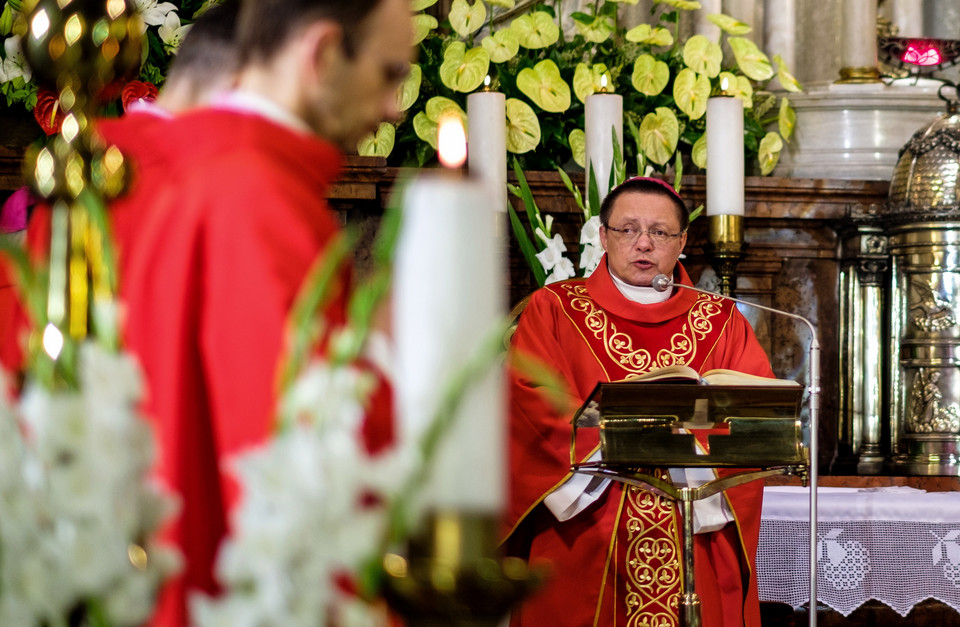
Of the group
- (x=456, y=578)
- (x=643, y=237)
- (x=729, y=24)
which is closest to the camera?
(x=456, y=578)

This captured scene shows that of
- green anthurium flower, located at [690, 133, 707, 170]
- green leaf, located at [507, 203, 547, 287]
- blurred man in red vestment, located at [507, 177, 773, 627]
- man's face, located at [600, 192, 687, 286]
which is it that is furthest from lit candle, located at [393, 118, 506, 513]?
green anthurium flower, located at [690, 133, 707, 170]

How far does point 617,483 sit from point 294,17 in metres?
3.15

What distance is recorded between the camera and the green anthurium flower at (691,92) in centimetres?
579

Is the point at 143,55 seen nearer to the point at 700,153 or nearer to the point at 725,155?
the point at 725,155

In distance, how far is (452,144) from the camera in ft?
3.83

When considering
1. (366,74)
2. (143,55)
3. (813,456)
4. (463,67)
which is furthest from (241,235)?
(463,67)

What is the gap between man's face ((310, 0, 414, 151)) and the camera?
4.85ft

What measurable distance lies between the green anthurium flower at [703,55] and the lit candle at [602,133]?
0.69 metres

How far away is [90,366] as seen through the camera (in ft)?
3.39

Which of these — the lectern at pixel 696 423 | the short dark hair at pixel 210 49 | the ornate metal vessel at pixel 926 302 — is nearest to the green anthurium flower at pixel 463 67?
the ornate metal vessel at pixel 926 302

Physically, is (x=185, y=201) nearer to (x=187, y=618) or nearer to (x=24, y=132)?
(x=187, y=618)

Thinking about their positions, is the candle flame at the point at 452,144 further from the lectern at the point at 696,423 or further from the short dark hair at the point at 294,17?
the lectern at the point at 696,423

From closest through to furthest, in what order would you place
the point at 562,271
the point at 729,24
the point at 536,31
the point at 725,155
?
1. the point at 562,271
2. the point at 725,155
3. the point at 536,31
4. the point at 729,24

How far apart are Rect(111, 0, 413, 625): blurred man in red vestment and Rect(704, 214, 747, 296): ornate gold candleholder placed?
3845 millimetres
